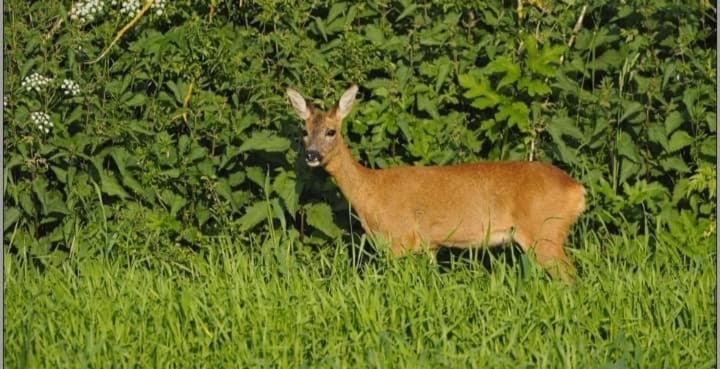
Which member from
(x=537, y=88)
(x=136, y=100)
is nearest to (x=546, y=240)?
(x=537, y=88)

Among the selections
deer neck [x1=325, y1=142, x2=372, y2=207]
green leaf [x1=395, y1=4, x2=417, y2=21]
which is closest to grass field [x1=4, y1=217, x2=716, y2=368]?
deer neck [x1=325, y1=142, x2=372, y2=207]

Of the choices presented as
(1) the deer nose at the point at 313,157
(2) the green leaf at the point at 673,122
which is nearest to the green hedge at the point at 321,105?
(2) the green leaf at the point at 673,122

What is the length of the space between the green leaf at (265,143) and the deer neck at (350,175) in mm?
260

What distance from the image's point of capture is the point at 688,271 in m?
7.05

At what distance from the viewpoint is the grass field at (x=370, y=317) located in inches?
230

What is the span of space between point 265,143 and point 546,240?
1519 millimetres

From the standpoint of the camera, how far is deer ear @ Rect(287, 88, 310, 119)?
798 cm

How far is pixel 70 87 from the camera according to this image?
805 cm

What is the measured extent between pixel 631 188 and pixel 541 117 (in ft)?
Answer: 2.23

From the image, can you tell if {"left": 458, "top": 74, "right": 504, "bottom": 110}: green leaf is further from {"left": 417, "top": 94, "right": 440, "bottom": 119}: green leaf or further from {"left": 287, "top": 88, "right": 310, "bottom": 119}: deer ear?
{"left": 287, "top": 88, "right": 310, "bottom": 119}: deer ear

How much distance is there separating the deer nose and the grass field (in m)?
0.69

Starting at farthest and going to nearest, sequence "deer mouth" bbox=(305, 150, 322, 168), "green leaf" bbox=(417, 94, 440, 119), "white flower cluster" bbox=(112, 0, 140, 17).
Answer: "white flower cluster" bbox=(112, 0, 140, 17) < "green leaf" bbox=(417, 94, 440, 119) < "deer mouth" bbox=(305, 150, 322, 168)

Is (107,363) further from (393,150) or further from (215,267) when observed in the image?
(393,150)

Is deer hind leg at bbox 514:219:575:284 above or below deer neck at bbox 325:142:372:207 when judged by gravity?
below
